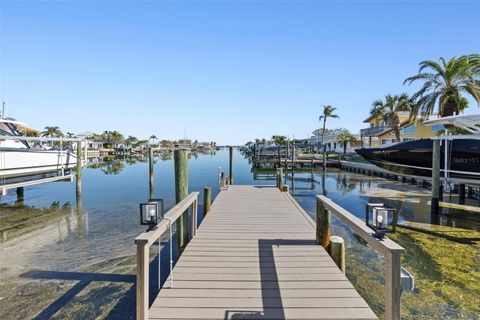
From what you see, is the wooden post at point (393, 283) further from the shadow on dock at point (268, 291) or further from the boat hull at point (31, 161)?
the boat hull at point (31, 161)

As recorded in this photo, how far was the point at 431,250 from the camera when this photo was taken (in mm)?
7277

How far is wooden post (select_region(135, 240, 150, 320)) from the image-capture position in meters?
2.74

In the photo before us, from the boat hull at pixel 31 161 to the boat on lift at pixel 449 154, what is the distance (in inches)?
698

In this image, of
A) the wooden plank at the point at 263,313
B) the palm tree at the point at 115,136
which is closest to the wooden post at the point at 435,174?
the wooden plank at the point at 263,313

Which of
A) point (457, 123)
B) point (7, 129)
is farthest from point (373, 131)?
point (7, 129)

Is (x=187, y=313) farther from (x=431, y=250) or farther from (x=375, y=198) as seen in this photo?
(x=375, y=198)

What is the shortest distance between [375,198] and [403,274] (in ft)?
45.0

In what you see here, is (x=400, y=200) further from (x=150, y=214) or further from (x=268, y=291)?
(x=150, y=214)

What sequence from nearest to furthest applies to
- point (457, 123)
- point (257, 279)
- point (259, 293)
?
point (259, 293) → point (257, 279) → point (457, 123)

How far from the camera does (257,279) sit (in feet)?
13.0

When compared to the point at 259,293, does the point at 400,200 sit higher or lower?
lower

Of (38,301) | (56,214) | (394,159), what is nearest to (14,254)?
(38,301)

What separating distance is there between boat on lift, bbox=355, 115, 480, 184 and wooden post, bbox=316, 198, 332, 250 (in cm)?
856

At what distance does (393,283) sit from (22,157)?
15.1 m
